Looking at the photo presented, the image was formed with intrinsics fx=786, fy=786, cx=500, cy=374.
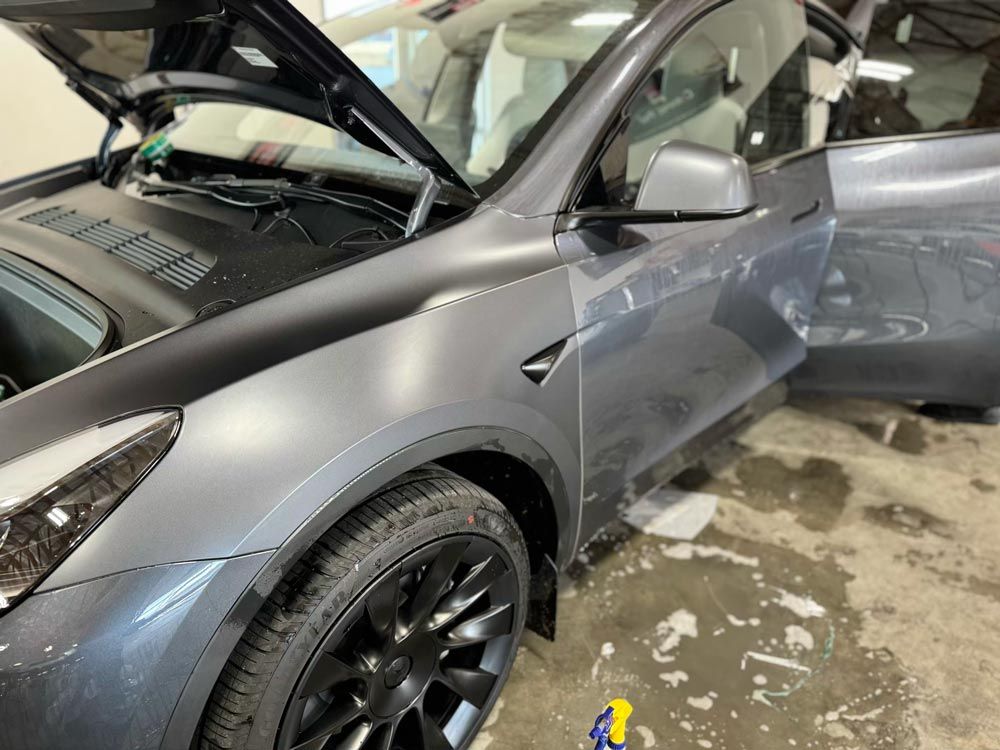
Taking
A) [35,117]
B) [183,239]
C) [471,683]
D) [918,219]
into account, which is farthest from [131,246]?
[35,117]

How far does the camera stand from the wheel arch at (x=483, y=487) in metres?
0.97

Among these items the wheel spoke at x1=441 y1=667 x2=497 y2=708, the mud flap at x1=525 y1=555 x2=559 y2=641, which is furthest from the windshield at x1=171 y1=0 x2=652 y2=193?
the wheel spoke at x1=441 y1=667 x2=497 y2=708

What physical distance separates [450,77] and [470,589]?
1.31 m

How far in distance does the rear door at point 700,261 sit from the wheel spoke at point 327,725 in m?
0.60

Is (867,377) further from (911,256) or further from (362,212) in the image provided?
(362,212)

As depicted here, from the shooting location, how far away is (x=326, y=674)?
1.12 metres

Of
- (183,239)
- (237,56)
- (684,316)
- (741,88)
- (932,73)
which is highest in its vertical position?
(237,56)

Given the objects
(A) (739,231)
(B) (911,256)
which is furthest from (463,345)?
(B) (911,256)

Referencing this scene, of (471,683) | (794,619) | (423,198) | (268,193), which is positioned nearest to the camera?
(423,198)

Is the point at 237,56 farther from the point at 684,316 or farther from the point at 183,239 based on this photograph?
the point at 684,316

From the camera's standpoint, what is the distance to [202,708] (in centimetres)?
99

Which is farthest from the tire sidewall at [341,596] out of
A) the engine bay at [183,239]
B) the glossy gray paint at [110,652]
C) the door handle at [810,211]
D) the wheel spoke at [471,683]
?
the door handle at [810,211]

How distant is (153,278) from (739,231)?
1.20 m

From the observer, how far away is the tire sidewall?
1057 mm
